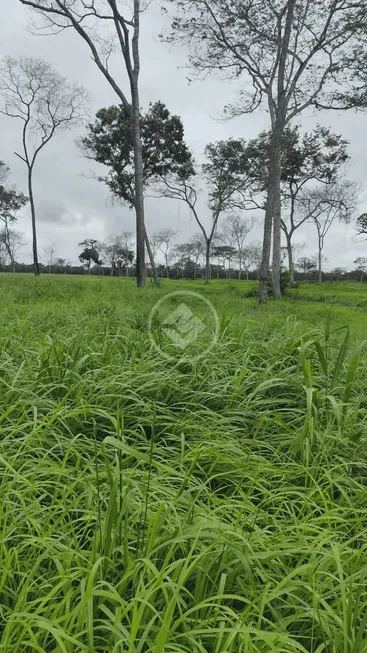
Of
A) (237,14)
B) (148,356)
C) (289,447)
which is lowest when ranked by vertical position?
(289,447)

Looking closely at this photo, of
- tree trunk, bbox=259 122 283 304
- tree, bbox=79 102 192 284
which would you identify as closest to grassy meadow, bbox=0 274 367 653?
Answer: tree trunk, bbox=259 122 283 304

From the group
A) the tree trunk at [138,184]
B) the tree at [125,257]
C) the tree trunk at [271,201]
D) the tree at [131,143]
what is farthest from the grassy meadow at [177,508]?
the tree at [125,257]

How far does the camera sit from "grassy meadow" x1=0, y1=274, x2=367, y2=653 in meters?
0.90

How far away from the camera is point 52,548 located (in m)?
1.11

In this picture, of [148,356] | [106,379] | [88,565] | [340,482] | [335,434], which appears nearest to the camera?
[88,565]

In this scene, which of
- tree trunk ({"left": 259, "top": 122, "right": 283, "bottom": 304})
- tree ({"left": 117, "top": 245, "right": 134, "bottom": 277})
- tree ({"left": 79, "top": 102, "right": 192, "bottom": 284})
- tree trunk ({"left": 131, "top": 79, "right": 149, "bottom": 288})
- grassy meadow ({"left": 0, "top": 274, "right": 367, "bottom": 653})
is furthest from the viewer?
tree ({"left": 117, "top": 245, "right": 134, "bottom": 277})

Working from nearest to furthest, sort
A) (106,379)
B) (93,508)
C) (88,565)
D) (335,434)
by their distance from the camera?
(88,565) → (93,508) → (335,434) → (106,379)

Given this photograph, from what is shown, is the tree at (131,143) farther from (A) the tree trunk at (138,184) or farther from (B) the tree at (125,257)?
(B) the tree at (125,257)

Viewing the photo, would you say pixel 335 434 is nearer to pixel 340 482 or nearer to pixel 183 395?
pixel 340 482

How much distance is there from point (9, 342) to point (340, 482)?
8.51ft

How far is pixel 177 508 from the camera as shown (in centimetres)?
131

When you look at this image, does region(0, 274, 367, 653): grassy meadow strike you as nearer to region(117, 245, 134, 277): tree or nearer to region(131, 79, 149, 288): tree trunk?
region(131, 79, 149, 288): tree trunk

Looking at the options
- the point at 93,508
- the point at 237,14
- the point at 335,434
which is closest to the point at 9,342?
the point at 93,508

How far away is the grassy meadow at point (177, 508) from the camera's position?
90 centimetres
